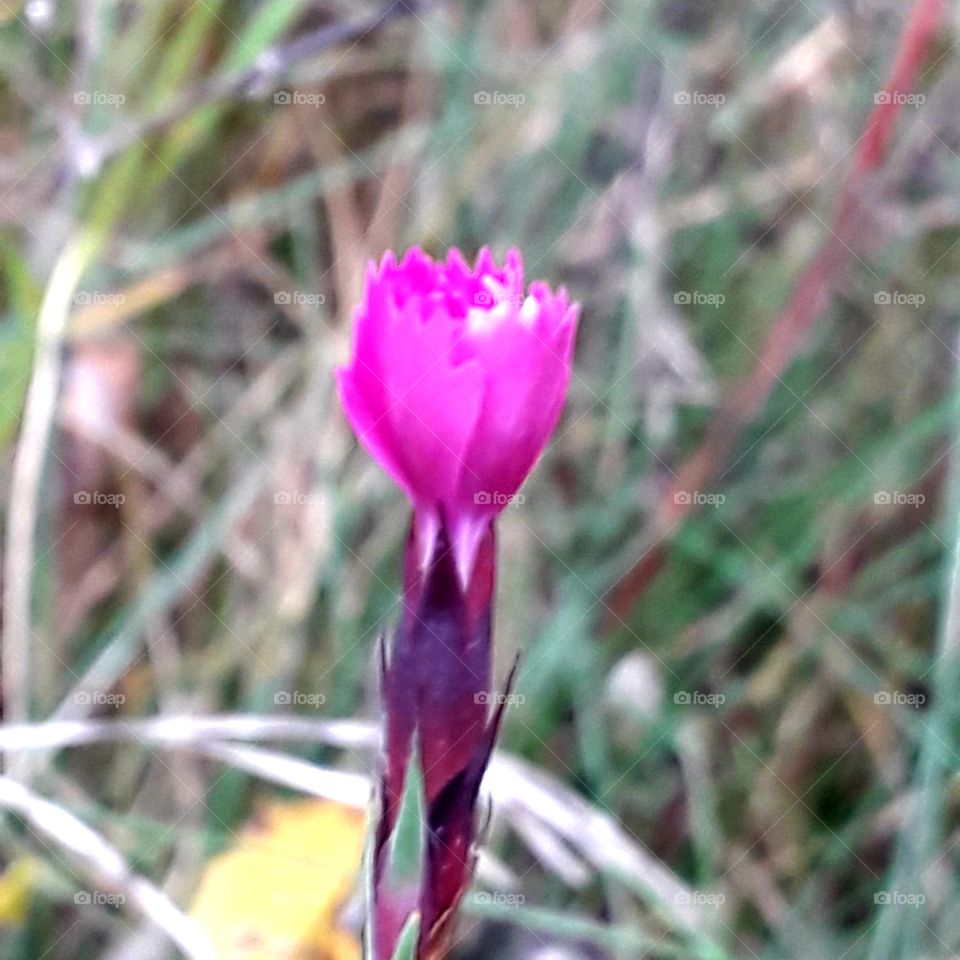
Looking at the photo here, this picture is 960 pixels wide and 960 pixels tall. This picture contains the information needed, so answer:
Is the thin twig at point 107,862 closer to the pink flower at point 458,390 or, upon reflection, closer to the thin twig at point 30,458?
the thin twig at point 30,458

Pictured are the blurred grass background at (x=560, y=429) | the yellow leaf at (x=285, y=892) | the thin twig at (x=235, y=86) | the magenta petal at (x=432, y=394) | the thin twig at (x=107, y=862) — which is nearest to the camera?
the magenta petal at (x=432, y=394)

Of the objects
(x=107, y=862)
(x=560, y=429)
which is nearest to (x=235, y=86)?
(x=560, y=429)

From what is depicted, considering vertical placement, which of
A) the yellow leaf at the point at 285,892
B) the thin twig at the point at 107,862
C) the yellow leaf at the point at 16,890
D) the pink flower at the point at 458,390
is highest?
the pink flower at the point at 458,390

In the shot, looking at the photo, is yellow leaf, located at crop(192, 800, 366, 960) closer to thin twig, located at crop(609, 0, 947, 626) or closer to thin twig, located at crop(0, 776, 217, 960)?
thin twig, located at crop(0, 776, 217, 960)

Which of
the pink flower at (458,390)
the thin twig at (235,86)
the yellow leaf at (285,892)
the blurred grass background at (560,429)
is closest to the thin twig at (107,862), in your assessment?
the yellow leaf at (285,892)

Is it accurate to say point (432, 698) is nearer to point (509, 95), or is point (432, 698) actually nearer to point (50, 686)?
point (50, 686)

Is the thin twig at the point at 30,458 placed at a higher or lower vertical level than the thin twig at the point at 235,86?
lower

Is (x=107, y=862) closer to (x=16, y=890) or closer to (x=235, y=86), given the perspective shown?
(x=16, y=890)
